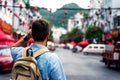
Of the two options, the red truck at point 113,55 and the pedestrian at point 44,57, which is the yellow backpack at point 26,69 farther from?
the red truck at point 113,55

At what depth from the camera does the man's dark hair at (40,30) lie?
4184mm

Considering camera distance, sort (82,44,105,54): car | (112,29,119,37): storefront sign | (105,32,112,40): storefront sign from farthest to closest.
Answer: (105,32,112,40): storefront sign, (82,44,105,54): car, (112,29,119,37): storefront sign

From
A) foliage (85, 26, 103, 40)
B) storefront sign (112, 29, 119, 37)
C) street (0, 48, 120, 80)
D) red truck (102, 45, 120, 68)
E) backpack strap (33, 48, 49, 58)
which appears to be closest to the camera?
backpack strap (33, 48, 49, 58)

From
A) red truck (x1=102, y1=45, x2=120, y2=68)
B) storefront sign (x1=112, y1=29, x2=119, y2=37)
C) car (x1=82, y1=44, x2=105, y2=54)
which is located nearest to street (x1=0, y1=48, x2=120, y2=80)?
red truck (x1=102, y1=45, x2=120, y2=68)

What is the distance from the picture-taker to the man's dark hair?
13.7 ft

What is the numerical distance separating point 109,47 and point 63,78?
23321mm

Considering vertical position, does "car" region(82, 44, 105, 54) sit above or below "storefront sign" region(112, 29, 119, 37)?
below

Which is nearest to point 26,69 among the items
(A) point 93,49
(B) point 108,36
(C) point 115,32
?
(C) point 115,32

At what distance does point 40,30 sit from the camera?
4.18 metres

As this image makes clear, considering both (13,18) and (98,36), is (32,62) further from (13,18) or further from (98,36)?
(98,36)

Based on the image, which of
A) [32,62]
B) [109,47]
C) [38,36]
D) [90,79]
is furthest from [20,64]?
[109,47]

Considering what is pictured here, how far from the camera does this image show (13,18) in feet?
197

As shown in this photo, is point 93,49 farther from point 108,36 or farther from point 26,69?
point 26,69

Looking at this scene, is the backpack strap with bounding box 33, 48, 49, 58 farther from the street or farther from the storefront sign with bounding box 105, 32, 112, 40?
the storefront sign with bounding box 105, 32, 112, 40
